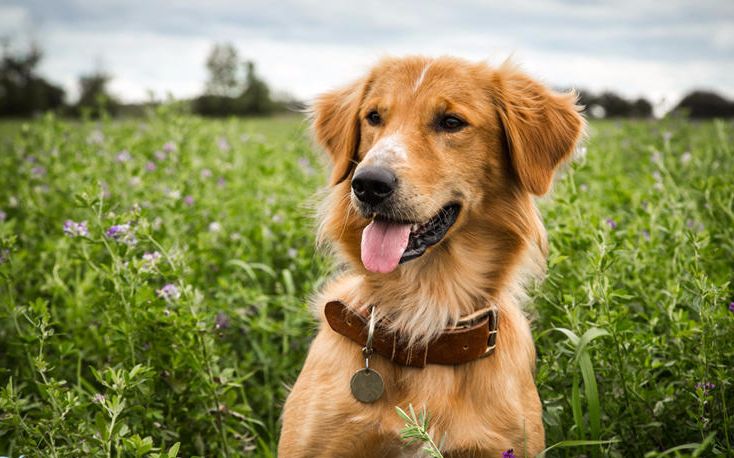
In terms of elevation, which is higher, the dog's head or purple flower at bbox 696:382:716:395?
the dog's head

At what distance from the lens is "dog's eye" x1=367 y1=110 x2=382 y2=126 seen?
2.92 m

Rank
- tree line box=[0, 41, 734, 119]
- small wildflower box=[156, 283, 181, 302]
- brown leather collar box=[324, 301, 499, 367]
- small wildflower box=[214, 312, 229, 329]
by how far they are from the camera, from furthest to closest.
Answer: tree line box=[0, 41, 734, 119]
small wildflower box=[214, 312, 229, 329]
small wildflower box=[156, 283, 181, 302]
brown leather collar box=[324, 301, 499, 367]

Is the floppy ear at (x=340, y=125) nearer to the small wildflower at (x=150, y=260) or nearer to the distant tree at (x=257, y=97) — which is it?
the small wildflower at (x=150, y=260)

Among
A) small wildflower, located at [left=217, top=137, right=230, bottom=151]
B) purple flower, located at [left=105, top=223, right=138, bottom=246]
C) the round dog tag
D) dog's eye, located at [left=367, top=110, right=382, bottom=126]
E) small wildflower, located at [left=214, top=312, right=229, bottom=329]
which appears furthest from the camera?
small wildflower, located at [left=217, top=137, right=230, bottom=151]

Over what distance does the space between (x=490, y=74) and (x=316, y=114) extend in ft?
3.38

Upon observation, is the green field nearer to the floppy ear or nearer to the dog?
the floppy ear

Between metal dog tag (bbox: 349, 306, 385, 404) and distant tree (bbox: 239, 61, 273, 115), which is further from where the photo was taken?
distant tree (bbox: 239, 61, 273, 115)

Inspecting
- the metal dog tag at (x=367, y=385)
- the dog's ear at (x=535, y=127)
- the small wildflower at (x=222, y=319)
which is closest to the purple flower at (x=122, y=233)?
the small wildflower at (x=222, y=319)

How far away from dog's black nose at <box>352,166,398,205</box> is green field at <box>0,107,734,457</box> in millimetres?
894

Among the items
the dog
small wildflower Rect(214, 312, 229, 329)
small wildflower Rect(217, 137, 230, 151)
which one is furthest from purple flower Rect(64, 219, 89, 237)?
small wildflower Rect(217, 137, 230, 151)

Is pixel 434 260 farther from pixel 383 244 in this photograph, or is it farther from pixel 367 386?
pixel 367 386

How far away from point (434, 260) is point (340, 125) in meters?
0.94

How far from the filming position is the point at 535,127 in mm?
2799

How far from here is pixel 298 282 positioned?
4.36m
